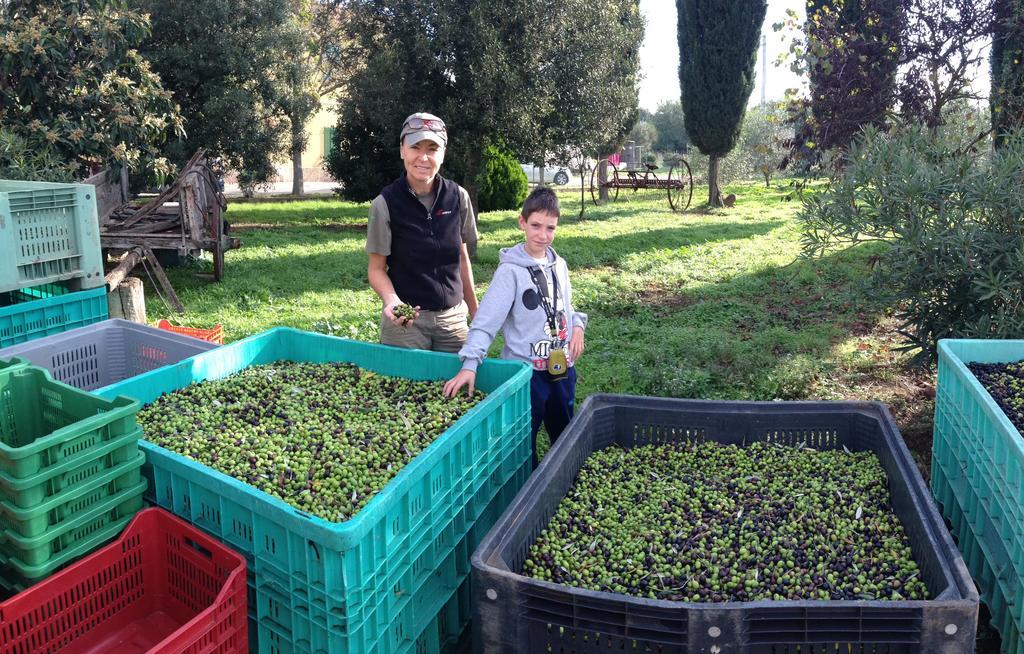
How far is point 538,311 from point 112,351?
6.71ft

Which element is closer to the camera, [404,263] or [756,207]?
[404,263]

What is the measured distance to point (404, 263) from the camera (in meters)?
3.77

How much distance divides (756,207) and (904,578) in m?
18.1

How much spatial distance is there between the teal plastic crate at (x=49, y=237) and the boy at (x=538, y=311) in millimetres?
1943

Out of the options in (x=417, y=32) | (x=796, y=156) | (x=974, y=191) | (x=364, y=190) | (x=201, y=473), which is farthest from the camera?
(x=364, y=190)

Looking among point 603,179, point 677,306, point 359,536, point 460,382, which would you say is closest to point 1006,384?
point 460,382

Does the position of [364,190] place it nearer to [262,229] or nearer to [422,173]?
[262,229]

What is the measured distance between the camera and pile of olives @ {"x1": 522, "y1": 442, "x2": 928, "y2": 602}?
273 centimetres

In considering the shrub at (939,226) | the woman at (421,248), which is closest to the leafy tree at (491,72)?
the shrub at (939,226)

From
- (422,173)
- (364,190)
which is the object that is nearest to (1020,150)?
(422,173)

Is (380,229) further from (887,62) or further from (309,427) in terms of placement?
(887,62)

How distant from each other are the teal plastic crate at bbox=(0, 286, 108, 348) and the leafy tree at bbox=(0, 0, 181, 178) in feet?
11.2

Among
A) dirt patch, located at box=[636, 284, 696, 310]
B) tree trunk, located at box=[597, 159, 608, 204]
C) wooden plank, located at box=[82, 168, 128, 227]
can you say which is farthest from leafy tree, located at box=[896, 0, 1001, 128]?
tree trunk, located at box=[597, 159, 608, 204]

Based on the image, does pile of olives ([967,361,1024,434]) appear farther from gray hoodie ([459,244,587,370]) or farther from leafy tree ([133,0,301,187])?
leafy tree ([133,0,301,187])
